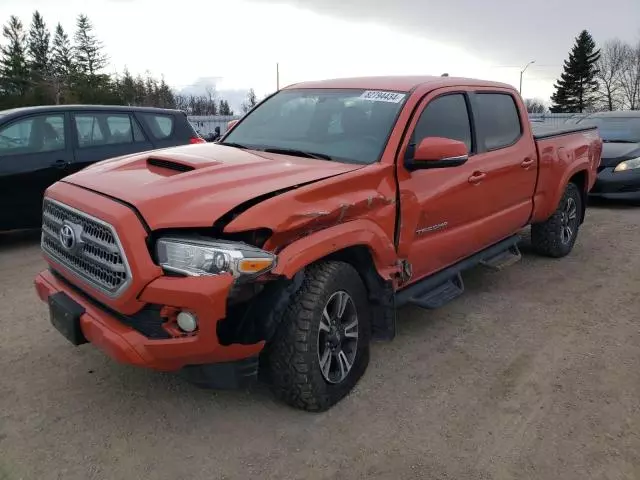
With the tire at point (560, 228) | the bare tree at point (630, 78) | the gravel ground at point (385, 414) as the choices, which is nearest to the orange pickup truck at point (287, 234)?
the gravel ground at point (385, 414)

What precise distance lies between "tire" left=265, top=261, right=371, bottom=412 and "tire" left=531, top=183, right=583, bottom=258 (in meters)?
3.48

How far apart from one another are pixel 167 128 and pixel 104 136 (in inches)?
38.6

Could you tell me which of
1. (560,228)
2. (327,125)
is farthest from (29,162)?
(560,228)

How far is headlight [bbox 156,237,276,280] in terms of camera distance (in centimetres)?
248

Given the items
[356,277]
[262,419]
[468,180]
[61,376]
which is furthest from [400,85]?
[61,376]

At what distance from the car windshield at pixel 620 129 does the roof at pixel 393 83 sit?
6533 millimetres

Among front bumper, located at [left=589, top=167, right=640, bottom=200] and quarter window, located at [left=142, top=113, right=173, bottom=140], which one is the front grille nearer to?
quarter window, located at [left=142, top=113, right=173, bottom=140]

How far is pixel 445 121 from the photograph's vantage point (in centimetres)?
400

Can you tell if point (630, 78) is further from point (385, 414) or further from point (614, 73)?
point (385, 414)

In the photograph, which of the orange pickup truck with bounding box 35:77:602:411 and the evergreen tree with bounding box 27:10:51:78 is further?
the evergreen tree with bounding box 27:10:51:78

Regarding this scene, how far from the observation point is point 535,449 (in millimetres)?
2750

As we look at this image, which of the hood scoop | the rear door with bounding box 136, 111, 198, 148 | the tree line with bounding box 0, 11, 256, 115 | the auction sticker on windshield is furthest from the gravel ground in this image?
the tree line with bounding box 0, 11, 256, 115

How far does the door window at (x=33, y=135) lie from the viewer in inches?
243

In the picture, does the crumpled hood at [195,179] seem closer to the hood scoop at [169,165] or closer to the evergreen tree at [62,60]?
the hood scoop at [169,165]
